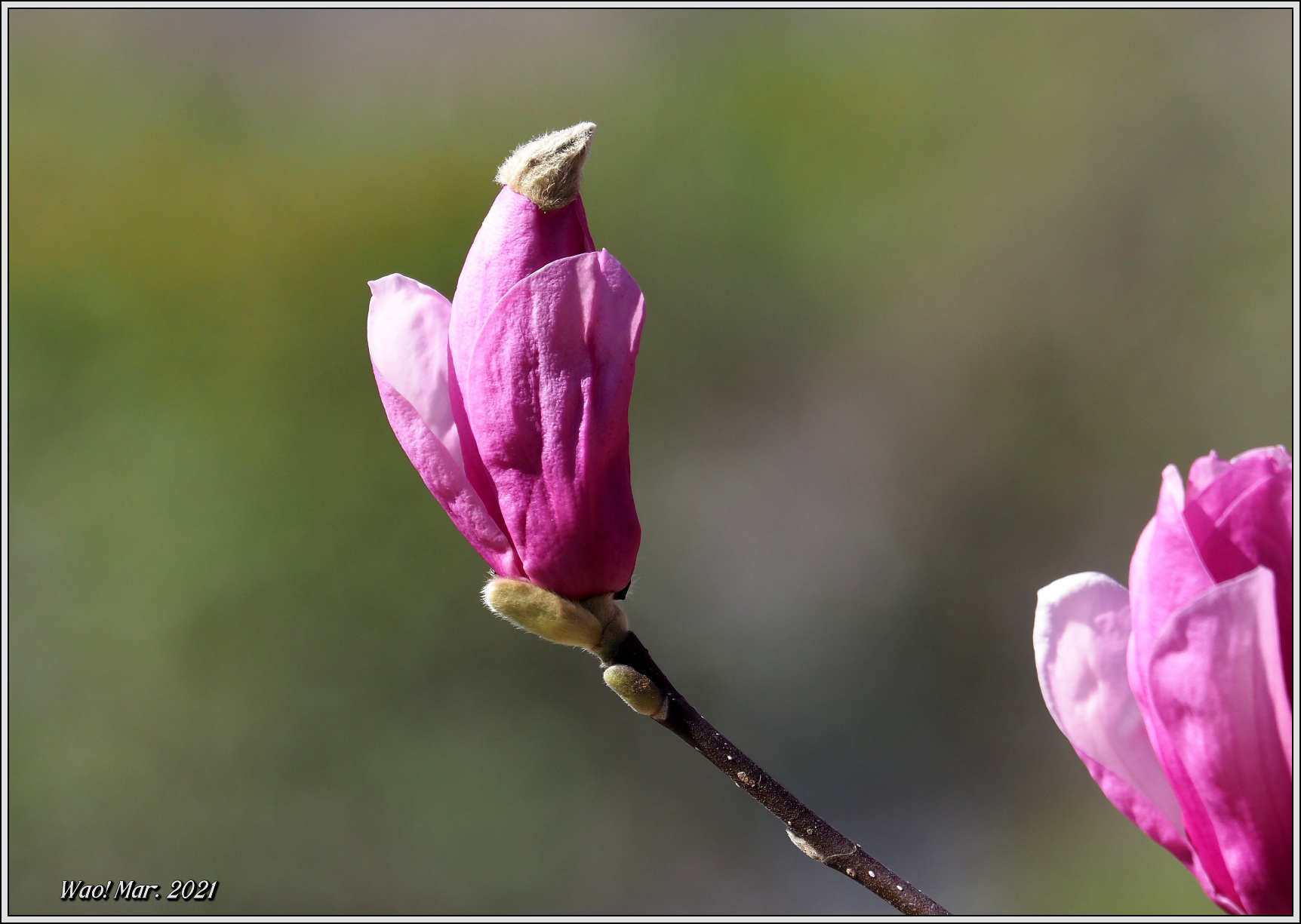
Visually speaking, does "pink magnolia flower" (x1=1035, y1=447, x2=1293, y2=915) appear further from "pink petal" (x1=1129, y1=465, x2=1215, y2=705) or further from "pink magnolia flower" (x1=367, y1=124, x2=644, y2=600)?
"pink magnolia flower" (x1=367, y1=124, x2=644, y2=600)

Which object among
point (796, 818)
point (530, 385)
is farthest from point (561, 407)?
point (796, 818)

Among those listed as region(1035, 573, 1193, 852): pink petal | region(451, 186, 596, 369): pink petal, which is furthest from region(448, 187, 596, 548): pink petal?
region(1035, 573, 1193, 852): pink petal

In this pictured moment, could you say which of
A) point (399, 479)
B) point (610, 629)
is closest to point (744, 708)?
point (399, 479)

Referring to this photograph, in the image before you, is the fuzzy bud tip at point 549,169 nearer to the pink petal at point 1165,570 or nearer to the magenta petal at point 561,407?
the magenta petal at point 561,407

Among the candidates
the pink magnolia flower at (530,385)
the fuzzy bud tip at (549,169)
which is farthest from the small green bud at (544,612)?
the fuzzy bud tip at (549,169)

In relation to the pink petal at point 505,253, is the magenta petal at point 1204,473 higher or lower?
lower

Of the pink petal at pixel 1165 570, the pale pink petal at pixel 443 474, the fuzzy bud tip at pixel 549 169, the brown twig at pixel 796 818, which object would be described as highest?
the fuzzy bud tip at pixel 549 169
